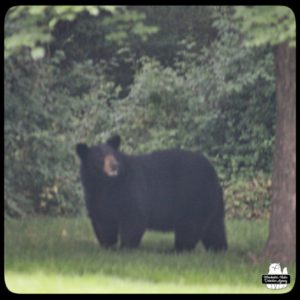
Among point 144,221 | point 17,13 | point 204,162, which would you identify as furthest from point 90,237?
point 17,13

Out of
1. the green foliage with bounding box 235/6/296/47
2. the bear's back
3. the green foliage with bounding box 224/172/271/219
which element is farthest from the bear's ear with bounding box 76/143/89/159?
the green foliage with bounding box 235/6/296/47

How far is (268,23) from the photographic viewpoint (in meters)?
9.91

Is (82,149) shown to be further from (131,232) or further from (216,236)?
(216,236)

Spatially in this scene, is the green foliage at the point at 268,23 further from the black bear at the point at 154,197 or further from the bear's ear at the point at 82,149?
the bear's ear at the point at 82,149

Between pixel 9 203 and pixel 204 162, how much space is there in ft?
7.17

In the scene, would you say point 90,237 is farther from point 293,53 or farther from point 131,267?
point 293,53

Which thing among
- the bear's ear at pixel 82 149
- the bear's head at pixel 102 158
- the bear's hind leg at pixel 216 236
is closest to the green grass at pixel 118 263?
the bear's hind leg at pixel 216 236

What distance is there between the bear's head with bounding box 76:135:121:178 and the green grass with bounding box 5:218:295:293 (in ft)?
2.09

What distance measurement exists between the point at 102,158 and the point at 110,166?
0.19 meters

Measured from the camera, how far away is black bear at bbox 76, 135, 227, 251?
11734mm

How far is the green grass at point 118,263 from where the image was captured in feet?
34.3

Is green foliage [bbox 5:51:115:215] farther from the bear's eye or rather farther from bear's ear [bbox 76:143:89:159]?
the bear's eye

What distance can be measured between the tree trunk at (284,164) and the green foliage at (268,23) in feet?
3.09
